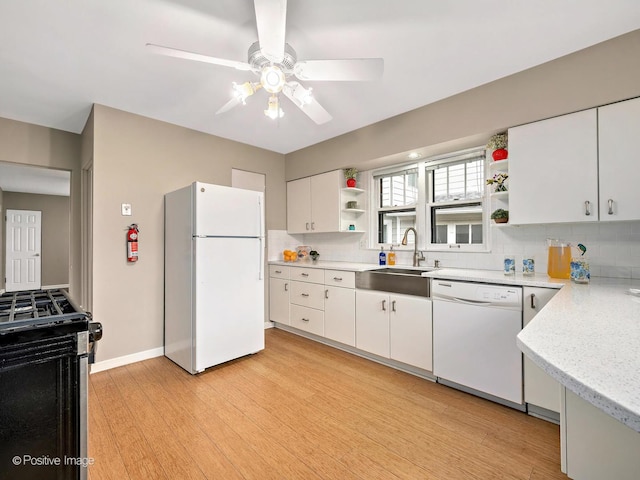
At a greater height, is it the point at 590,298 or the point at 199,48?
the point at 199,48

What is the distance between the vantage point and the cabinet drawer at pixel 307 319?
345 cm

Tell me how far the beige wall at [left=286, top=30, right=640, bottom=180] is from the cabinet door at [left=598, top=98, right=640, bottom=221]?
0.11 meters

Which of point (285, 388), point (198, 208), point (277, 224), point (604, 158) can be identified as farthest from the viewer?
point (277, 224)

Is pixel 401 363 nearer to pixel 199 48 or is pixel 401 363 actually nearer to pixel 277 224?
pixel 277 224

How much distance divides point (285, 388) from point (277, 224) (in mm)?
2424

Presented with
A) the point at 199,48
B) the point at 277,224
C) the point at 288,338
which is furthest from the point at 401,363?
the point at 199,48

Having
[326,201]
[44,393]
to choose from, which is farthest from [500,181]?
[44,393]

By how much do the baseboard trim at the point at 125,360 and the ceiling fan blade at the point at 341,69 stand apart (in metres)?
2.97

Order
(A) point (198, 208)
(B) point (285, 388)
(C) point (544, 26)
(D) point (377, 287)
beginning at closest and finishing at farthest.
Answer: (C) point (544, 26) → (B) point (285, 388) → (A) point (198, 208) → (D) point (377, 287)

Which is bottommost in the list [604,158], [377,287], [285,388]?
[285,388]

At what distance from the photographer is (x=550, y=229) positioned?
2.48 meters

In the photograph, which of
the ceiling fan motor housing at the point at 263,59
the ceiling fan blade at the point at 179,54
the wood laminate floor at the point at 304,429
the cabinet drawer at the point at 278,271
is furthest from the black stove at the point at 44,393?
the cabinet drawer at the point at 278,271

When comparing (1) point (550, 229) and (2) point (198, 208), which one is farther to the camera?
(2) point (198, 208)

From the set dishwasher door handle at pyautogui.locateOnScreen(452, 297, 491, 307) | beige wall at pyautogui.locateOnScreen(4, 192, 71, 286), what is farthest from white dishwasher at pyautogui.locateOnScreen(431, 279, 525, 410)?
beige wall at pyautogui.locateOnScreen(4, 192, 71, 286)
